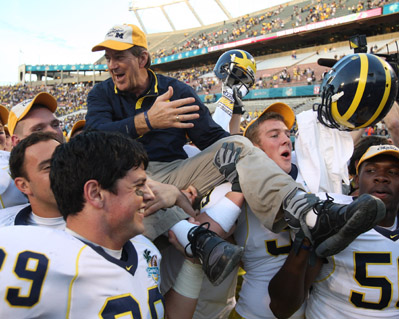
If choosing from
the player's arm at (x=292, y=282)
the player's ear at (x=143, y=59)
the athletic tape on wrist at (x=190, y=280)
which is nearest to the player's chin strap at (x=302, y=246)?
the player's arm at (x=292, y=282)

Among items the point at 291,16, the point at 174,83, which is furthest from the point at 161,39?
the point at 174,83

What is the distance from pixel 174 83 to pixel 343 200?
1.32m

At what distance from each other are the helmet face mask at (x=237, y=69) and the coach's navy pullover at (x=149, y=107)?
3.35 ft

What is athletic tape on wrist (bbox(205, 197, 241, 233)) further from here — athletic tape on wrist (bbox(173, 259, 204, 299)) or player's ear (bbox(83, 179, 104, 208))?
player's ear (bbox(83, 179, 104, 208))

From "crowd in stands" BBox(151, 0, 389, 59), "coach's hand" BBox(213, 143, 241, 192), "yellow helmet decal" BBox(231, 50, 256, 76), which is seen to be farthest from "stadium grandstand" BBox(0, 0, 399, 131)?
"coach's hand" BBox(213, 143, 241, 192)

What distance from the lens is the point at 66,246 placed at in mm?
1321

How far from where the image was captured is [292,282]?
196 cm

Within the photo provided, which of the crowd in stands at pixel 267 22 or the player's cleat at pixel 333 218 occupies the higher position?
the crowd in stands at pixel 267 22

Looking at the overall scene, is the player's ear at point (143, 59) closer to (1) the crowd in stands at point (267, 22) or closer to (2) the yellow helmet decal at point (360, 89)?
(2) the yellow helmet decal at point (360, 89)

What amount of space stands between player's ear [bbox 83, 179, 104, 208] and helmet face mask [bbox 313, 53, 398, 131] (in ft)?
5.25

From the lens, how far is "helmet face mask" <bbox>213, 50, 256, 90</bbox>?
3.35 metres

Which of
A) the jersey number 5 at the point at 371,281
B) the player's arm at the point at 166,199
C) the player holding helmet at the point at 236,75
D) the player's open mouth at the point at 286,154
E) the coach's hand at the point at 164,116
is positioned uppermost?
the player holding helmet at the point at 236,75

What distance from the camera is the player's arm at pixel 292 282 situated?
1935 mm

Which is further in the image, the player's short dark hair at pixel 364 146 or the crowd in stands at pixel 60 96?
the crowd in stands at pixel 60 96
